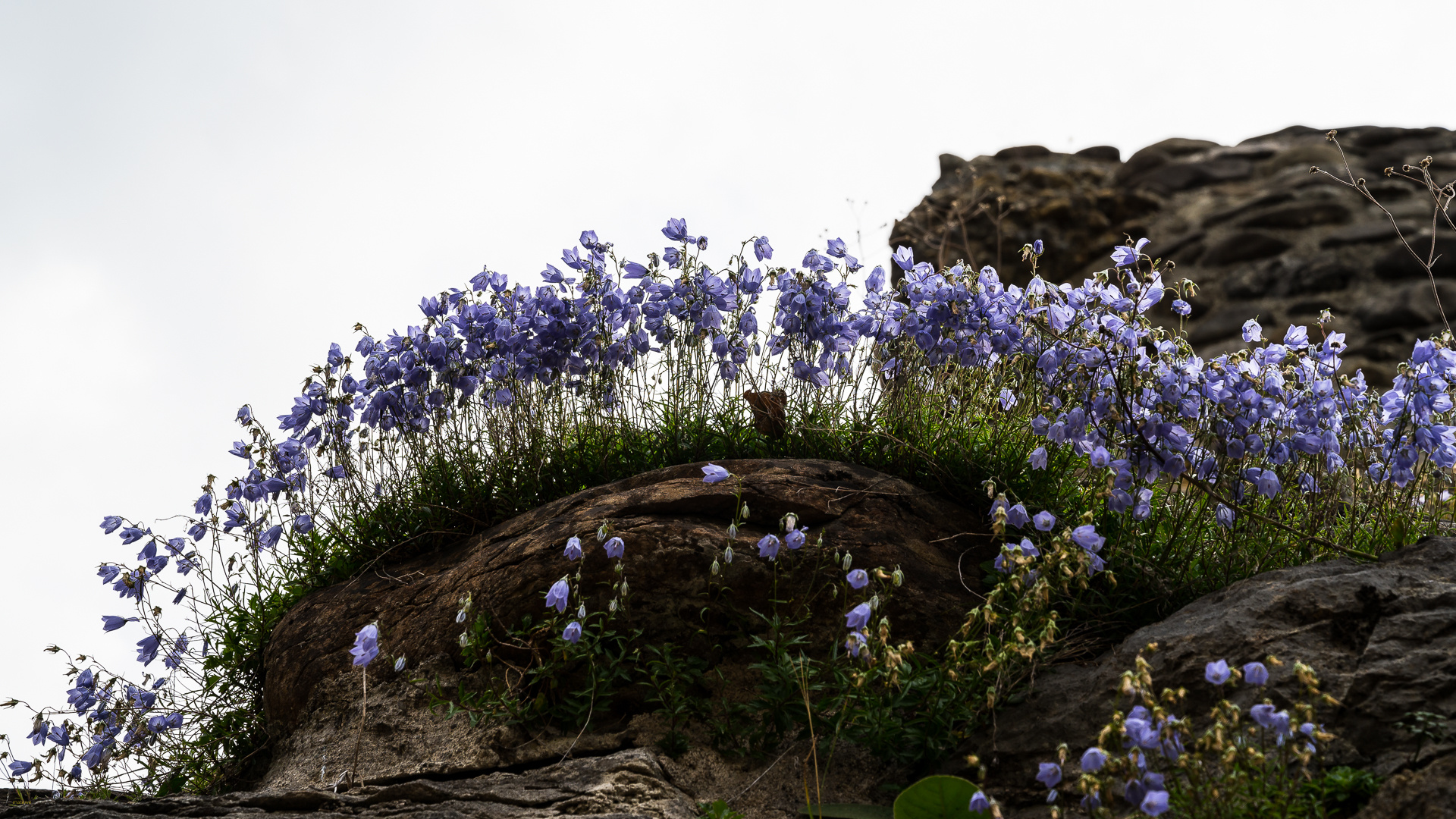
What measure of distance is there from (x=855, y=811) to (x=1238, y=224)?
8838 millimetres

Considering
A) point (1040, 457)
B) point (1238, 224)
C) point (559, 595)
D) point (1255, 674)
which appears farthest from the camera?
point (1238, 224)

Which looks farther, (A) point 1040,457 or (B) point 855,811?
(A) point 1040,457

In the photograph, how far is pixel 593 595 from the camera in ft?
12.9

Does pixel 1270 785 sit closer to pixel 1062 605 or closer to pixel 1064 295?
pixel 1062 605

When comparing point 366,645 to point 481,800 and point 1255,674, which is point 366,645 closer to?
point 481,800

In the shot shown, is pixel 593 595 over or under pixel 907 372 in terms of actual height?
under

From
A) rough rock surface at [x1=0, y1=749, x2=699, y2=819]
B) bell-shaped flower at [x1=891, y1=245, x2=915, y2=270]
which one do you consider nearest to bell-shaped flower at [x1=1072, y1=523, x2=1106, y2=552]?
bell-shaped flower at [x1=891, y1=245, x2=915, y2=270]

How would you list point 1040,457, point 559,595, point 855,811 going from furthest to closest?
point 1040,457
point 559,595
point 855,811

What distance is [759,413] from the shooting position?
5062 millimetres

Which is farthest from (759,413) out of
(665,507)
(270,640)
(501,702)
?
(270,640)

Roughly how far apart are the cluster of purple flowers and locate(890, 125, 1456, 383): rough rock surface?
4240 mm

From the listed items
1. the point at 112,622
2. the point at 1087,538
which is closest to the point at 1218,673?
the point at 1087,538

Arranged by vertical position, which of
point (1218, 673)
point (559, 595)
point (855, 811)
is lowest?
point (855, 811)

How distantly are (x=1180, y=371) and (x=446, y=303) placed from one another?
340 cm
